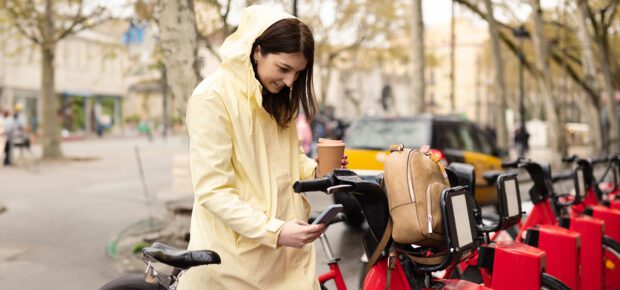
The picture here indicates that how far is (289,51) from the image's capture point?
2.10 metres

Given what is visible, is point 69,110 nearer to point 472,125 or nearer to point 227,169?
point 472,125

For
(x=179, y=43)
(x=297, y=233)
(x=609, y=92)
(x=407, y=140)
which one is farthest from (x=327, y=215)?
(x=609, y=92)

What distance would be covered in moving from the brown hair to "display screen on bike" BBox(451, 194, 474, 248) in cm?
69

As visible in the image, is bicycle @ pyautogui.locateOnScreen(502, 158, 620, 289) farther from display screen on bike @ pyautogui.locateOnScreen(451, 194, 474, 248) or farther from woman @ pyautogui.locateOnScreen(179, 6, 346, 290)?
woman @ pyautogui.locateOnScreen(179, 6, 346, 290)

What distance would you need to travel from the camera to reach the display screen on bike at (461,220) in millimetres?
2508

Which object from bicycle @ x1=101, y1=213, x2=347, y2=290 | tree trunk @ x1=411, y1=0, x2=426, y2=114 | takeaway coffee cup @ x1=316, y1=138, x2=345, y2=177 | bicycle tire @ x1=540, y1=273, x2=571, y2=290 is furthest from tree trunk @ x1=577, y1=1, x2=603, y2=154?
bicycle @ x1=101, y1=213, x2=347, y2=290

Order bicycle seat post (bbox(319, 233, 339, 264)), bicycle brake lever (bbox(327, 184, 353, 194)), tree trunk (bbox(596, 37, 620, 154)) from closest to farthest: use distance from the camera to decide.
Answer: bicycle brake lever (bbox(327, 184, 353, 194)) → bicycle seat post (bbox(319, 233, 339, 264)) → tree trunk (bbox(596, 37, 620, 154))

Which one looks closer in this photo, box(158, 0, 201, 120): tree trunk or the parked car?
box(158, 0, 201, 120): tree trunk

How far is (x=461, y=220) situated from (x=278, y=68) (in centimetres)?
99

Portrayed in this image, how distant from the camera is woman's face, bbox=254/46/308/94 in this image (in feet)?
6.94

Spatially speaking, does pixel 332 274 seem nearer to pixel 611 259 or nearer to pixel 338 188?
pixel 338 188

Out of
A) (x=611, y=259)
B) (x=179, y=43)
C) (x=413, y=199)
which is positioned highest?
(x=179, y=43)

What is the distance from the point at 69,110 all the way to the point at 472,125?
3689 centimetres

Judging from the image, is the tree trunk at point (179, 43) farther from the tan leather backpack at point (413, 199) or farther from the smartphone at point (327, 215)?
the smartphone at point (327, 215)
